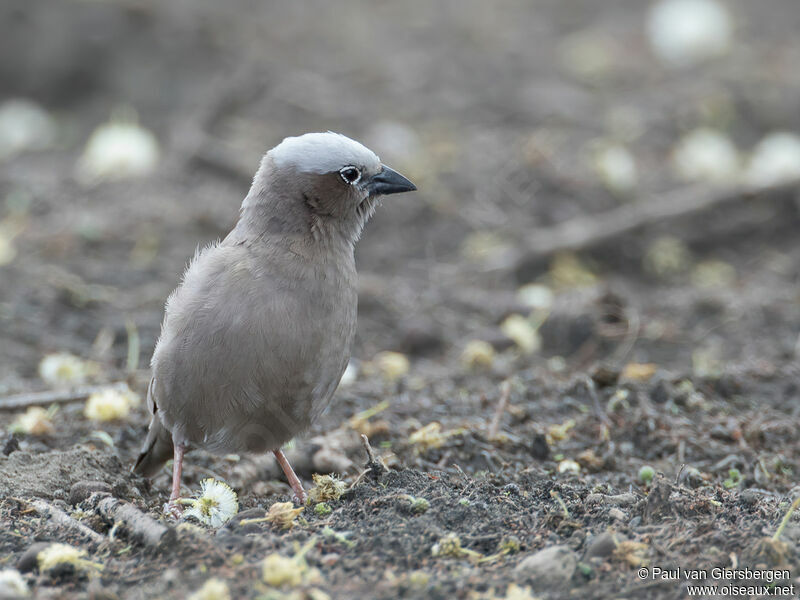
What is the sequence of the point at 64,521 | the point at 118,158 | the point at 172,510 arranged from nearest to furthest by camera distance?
the point at 64,521 < the point at 172,510 < the point at 118,158

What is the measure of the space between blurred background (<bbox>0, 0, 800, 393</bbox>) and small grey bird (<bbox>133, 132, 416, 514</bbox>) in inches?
68.8

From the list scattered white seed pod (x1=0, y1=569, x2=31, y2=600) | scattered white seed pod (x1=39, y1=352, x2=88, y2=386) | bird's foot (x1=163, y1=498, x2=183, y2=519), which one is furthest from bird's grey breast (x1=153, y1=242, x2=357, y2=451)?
scattered white seed pod (x1=39, y1=352, x2=88, y2=386)

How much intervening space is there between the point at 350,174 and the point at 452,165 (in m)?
4.48

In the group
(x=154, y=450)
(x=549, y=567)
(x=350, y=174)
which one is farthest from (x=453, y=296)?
(x=549, y=567)

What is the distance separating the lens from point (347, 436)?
5.12 meters

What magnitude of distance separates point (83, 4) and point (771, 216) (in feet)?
23.9

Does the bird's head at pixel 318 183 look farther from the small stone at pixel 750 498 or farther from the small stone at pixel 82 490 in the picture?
the small stone at pixel 750 498

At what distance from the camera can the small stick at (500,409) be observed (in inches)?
198

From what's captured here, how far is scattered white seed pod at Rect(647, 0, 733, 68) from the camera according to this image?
11570mm

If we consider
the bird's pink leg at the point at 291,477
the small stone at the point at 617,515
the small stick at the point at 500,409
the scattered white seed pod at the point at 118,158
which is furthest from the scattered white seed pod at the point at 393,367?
the scattered white seed pod at the point at 118,158

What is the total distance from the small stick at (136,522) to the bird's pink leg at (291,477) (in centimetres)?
90

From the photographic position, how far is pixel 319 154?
4.66 metres

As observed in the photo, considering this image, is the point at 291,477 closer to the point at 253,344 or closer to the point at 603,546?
the point at 253,344

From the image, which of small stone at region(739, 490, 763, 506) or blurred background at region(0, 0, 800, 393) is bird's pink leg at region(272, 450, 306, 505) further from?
small stone at region(739, 490, 763, 506)
